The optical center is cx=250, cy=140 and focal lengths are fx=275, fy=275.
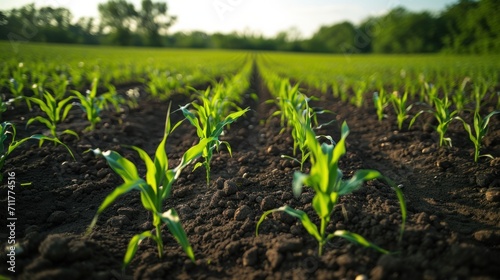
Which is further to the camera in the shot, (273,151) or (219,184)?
(273,151)

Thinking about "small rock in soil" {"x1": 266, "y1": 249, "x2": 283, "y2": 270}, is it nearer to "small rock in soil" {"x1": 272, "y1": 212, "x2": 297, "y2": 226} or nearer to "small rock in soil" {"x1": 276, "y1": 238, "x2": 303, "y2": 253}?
"small rock in soil" {"x1": 276, "y1": 238, "x2": 303, "y2": 253}

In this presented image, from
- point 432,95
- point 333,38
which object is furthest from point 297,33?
point 432,95

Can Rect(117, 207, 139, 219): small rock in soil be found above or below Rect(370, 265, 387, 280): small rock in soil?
below

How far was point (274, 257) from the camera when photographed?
1.40 metres

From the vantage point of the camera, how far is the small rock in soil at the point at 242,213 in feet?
5.89

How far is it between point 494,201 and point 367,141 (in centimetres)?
157

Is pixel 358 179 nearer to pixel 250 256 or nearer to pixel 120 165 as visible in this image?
pixel 250 256

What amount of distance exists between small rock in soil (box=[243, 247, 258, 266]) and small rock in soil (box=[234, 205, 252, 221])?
0.34 metres

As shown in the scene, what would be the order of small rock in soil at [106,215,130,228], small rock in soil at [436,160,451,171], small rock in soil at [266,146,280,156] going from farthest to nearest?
1. small rock in soil at [266,146,280,156]
2. small rock in soil at [436,160,451,171]
3. small rock in soil at [106,215,130,228]

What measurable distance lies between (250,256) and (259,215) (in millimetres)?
400

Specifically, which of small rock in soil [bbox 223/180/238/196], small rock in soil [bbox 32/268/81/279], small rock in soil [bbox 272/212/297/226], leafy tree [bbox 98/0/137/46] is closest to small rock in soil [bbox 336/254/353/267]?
small rock in soil [bbox 272/212/297/226]

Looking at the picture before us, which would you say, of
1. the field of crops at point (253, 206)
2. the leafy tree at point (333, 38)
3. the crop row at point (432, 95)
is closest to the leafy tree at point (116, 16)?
the leafy tree at point (333, 38)

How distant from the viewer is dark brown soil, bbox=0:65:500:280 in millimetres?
1317

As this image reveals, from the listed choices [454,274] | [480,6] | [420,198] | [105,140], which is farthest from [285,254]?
[480,6]
